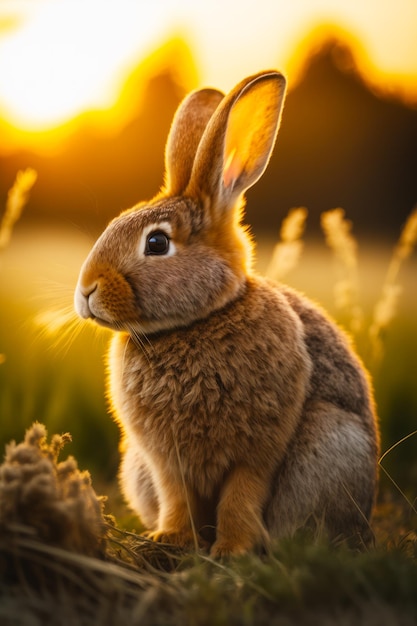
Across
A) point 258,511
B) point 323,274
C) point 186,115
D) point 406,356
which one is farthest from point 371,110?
point 258,511

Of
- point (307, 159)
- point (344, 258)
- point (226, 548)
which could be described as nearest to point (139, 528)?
point (226, 548)

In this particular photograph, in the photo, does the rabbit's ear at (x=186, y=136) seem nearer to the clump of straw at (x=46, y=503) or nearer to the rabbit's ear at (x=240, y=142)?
the rabbit's ear at (x=240, y=142)

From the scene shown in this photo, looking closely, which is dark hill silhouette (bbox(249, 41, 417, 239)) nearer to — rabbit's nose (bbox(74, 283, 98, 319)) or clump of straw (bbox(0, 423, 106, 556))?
rabbit's nose (bbox(74, 283, 98, 319))

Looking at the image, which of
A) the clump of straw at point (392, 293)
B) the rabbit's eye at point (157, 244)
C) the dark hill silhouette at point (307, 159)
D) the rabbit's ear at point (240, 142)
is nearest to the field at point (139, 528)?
the clump of straw at point (392, 293)

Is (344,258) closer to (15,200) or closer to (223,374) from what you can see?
(223,374)

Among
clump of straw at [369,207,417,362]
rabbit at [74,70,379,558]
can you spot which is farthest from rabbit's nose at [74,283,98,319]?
clump of straw at [369,207,417,362]

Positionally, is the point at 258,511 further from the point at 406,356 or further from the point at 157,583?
the point at 406,356

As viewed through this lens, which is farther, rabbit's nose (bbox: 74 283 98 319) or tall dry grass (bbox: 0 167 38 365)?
tall dry grass (bbox: 0 167 38 365)
